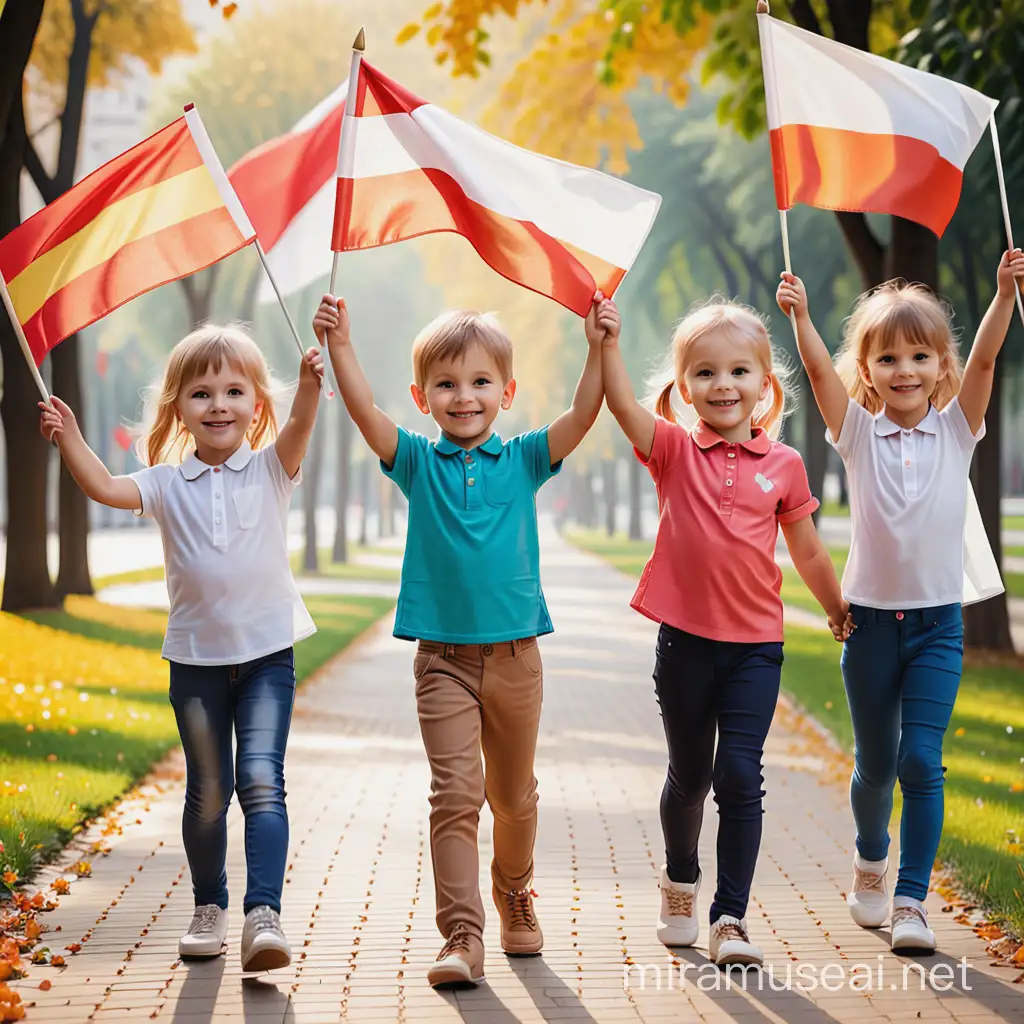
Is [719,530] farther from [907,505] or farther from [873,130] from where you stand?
[873,130]

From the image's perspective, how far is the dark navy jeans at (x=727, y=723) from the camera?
459cm

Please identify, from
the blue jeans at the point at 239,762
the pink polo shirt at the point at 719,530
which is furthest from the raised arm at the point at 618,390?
the blue jeans at the point at 239,762

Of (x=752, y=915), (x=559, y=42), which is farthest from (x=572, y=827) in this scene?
(x=559, y=42)

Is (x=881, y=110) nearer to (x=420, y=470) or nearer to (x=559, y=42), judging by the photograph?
(x=420, y=470)

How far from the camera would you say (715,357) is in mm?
4730

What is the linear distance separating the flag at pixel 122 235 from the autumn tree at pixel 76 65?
12.6m

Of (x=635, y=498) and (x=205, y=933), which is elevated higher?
(x=205, y=933)

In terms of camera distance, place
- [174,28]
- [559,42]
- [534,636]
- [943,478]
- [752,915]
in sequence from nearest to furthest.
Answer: [534,636], [943,478], [752,915], [559,42], [174,28]

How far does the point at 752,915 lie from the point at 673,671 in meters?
1.19

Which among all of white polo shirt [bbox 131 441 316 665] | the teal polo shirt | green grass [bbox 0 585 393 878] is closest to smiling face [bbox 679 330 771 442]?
the teal polo shirt

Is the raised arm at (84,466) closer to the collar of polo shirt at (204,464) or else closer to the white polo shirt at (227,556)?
the white polo shirt at (227,556)

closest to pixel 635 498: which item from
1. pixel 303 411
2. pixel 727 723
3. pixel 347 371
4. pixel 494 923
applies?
pixel 494 923

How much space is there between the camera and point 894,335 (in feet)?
16.3

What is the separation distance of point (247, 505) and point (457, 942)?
57.3 inches
